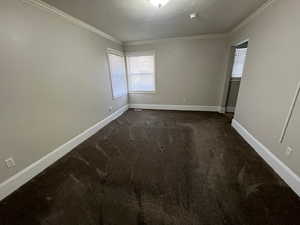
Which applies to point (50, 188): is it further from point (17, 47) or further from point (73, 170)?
point (17, 47)

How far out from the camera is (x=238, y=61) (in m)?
3.67

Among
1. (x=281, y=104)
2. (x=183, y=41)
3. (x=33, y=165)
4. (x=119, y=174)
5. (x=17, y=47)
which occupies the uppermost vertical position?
(x=183, y=41)

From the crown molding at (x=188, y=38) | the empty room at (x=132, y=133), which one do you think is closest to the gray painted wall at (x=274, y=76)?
the empty room at (x=132, y=133)

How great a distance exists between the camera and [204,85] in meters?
4.12

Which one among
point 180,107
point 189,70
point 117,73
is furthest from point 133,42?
point 180,107

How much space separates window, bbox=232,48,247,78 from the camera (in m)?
3.58

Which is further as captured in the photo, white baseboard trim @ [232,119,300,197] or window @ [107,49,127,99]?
window @ [107,49,127,99]

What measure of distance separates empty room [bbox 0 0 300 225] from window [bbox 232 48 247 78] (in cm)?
48

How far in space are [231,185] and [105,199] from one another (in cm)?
152

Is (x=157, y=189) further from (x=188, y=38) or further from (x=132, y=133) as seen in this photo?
(x=188, y=38)

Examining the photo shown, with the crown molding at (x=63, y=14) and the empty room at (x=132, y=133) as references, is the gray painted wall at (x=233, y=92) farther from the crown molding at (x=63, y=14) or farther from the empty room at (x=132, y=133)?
the crown molding at (x=63, y=14)

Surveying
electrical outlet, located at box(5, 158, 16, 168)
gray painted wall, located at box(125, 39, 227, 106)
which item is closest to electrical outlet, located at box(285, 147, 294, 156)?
gray painted wall, located at box(125, 39, 227, 106)

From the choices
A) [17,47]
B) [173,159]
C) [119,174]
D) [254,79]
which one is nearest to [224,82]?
[254,79]

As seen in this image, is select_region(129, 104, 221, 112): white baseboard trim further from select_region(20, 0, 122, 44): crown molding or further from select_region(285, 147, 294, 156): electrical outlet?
select_region(285, 147, 294, 156): electrical outlet
